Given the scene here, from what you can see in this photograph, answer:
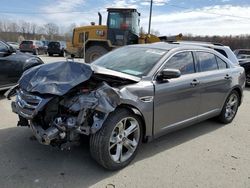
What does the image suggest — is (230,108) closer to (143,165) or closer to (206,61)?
(206,61)

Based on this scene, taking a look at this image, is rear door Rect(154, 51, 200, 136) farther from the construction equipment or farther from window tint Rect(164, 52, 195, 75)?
the construction equipment

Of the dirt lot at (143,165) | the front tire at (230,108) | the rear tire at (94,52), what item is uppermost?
the rear tire at (94,52)

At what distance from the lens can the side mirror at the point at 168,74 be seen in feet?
12.4

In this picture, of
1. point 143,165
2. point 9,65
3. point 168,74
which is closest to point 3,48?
point 9,65

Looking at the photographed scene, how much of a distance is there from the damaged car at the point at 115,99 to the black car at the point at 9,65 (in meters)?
3.11

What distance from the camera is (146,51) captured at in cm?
446

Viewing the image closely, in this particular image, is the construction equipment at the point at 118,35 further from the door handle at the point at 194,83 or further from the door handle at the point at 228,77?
the door handle at the point at 194,83

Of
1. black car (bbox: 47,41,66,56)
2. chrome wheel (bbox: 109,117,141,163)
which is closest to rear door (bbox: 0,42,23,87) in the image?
chrome wheel (bbox: 109,117,141,163)

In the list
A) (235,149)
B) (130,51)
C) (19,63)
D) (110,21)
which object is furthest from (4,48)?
(110,21)

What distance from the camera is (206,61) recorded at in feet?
16.3

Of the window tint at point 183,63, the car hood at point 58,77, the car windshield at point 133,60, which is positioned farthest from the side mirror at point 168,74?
the car hood at point 58,77

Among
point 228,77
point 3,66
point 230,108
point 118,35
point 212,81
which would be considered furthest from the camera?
point 118,35

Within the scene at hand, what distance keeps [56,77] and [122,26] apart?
10118mm

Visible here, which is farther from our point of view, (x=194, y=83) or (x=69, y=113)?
(x=194, y=83)
